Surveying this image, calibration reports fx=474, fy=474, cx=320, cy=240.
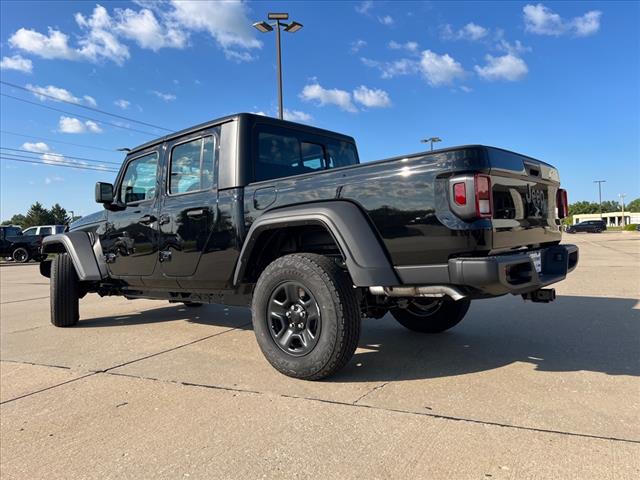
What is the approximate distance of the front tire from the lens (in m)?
3.22

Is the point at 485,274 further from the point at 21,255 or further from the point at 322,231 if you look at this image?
the point at 21,255

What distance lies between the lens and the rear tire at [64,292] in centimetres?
577

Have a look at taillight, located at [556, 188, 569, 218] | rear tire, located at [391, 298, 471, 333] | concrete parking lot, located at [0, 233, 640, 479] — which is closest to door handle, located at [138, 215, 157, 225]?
concrete parking lot, located at [0, 233, 640, 479]

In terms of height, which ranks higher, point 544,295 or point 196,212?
point 196,212

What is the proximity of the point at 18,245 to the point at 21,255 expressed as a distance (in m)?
0.56

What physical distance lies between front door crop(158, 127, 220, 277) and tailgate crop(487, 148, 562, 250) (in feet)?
7.62

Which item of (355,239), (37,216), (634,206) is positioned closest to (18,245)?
(355,239)

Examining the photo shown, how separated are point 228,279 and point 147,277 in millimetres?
1328

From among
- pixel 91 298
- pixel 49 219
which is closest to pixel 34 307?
pixel 91 298

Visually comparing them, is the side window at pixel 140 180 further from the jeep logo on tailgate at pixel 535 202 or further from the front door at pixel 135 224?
the jeep logo on tailgate at pixel 535 202

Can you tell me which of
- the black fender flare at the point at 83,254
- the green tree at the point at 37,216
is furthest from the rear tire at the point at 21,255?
the green tree at the point at 37,216

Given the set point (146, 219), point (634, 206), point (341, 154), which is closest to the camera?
point (146, 219)

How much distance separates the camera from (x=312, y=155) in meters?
4.79

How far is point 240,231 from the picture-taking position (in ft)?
12.9
